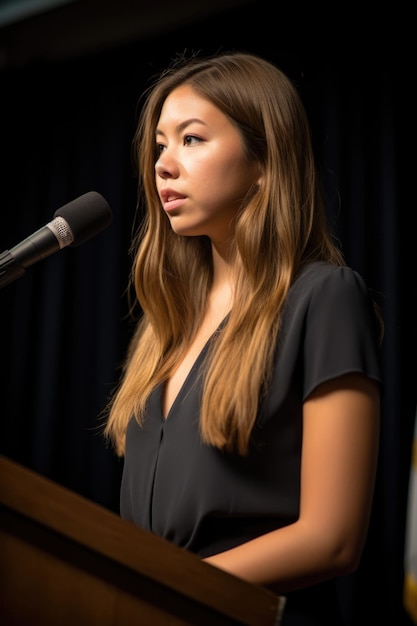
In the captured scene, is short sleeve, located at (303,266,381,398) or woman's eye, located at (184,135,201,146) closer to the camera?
short sleeve, located at (303,266,381,398)

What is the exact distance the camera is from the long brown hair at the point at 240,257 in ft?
3.63

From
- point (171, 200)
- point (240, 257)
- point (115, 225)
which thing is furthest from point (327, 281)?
point (115, 225)

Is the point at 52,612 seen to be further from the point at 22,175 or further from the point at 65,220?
the point at 22,175

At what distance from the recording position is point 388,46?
208 centimetres

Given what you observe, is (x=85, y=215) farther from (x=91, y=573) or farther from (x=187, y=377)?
(x=91, y=573)

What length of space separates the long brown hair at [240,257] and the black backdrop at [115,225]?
2.63 feet

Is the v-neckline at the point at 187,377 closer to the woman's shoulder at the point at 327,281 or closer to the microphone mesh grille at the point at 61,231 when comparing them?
the woman's shoulder at the point at 327,281

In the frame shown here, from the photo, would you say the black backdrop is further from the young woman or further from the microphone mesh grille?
the microphone mesh grille

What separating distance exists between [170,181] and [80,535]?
2.29ft

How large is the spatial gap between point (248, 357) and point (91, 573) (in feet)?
1.57

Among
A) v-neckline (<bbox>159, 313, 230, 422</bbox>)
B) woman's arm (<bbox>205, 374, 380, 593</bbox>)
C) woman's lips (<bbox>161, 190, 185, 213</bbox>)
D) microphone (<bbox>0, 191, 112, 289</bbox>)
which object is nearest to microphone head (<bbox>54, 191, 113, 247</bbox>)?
microphone (<bbox>0, 191, 112, 289</bbox>)

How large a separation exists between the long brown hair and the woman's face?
2 centimetres

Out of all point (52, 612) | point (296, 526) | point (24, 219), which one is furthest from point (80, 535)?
point (24, 219)

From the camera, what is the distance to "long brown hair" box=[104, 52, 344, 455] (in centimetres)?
111
